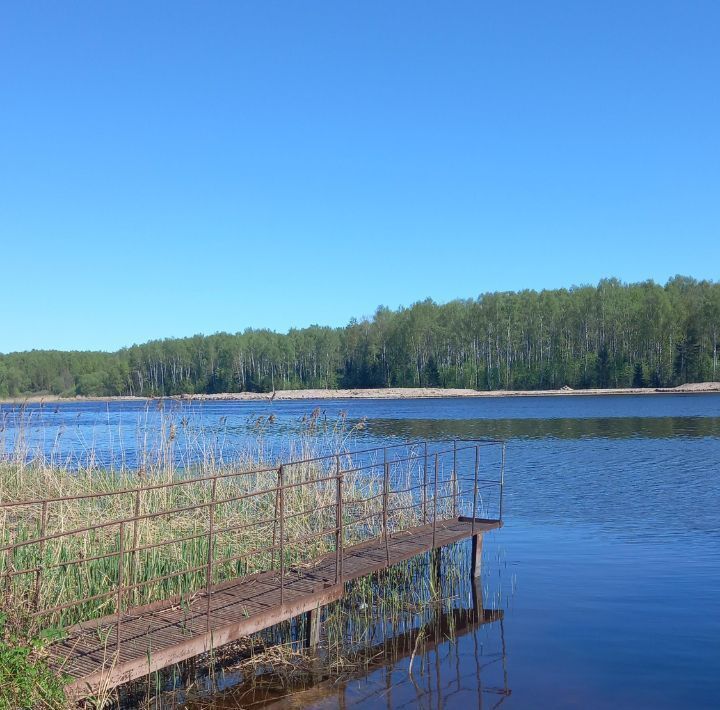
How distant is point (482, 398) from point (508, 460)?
5713 centimetres

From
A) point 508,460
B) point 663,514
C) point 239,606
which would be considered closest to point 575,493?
point 663,514

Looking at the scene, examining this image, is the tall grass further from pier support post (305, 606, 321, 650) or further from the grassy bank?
pier support post (305, 606, 321, 650)

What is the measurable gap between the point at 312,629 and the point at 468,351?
8645cm

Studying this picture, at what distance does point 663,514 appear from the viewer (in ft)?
54.1

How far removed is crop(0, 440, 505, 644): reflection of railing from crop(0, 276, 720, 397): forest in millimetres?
64582

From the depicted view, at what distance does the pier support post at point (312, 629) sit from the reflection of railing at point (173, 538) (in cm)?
45

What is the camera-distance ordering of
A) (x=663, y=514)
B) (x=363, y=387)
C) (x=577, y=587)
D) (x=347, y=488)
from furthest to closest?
(x=363, y=387) < (x=663, y=514) < (x=347, y=488) < (x=577, y=587)

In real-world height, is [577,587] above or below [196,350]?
below

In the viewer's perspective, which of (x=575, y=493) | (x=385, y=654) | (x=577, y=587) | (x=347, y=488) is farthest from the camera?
(x=575, y=493)

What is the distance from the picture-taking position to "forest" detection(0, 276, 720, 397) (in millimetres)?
81000

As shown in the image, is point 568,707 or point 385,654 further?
point 385,654

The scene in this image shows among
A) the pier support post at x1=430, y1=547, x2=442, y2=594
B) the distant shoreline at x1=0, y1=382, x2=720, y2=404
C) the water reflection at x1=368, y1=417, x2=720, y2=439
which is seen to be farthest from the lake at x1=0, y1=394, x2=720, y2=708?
the distant shoreline at x1=0, y1=382, x2=720, y2=404

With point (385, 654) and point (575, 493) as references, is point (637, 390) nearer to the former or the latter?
point (575, 493)

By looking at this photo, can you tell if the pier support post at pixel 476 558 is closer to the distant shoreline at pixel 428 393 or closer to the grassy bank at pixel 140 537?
the grassy bank at pixel 140 537
